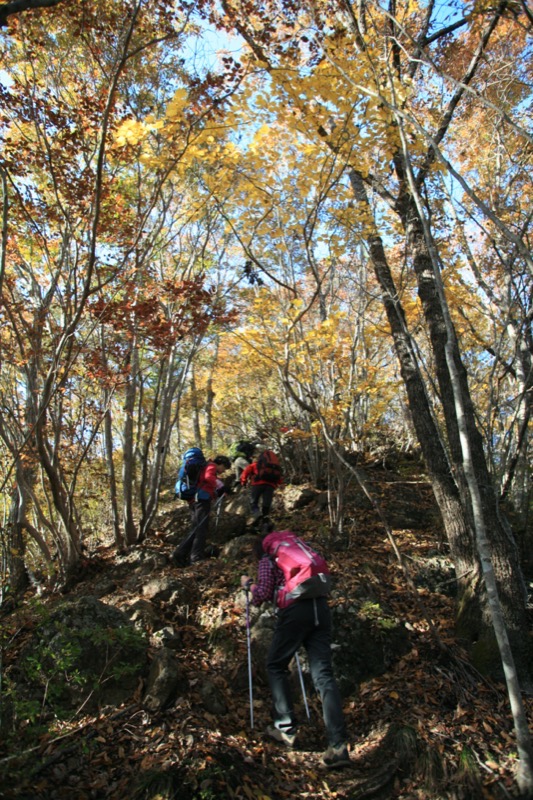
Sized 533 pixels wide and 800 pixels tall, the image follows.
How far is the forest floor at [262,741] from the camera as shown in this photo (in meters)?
2.57

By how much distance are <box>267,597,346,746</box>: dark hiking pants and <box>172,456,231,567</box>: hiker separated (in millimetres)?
2592

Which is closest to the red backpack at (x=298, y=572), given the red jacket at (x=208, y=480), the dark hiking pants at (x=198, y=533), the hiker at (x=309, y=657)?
the hiker at (x=309, y=657)

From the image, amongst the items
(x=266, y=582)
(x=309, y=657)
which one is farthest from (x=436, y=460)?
(x=309, y=657)

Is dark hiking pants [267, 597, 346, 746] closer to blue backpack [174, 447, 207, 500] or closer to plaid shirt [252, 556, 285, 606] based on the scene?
plaid shirt [252, 556, 285, 606]

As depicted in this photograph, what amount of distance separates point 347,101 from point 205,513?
5.11 metres

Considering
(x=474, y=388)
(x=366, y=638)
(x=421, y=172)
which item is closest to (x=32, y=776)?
(x=366, y=638)

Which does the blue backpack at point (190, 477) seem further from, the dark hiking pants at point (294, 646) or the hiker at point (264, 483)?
the dark hiking pants at point (294, 646)

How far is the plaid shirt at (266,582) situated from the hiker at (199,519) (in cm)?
219

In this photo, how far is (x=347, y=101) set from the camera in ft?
14.1

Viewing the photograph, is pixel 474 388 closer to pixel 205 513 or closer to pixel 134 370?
pixel 205 513

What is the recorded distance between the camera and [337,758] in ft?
9.91

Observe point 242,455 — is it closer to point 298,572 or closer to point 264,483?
point 264,483

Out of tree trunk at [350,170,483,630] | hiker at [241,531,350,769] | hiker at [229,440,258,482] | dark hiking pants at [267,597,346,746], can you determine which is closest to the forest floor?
hiker at [241,531,350,769]

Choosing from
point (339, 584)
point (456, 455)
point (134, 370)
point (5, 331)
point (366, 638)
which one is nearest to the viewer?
point (366, 638)
